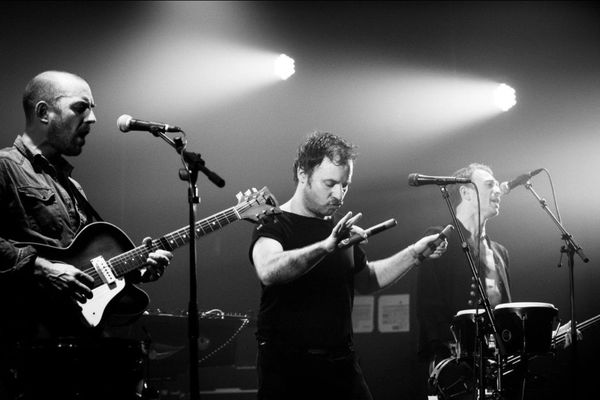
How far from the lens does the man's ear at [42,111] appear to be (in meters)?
3.37

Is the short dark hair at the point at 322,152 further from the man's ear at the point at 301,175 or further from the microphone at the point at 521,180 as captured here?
the microphone at the point at 521,180

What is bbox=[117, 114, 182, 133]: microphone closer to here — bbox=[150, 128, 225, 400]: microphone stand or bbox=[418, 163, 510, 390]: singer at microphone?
bbox=[150, 128, 225, 400]: microphone stand

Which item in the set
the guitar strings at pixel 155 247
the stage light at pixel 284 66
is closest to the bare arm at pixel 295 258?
the guitar strings at pixel 155 247

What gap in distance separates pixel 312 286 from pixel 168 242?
2.79ft

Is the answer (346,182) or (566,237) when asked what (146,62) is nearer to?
(346,182)

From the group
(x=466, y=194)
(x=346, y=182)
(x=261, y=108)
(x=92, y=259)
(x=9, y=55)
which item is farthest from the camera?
(x=261, y=108)

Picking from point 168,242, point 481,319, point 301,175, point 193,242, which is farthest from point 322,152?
point 481,319

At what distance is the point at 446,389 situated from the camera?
442 cm

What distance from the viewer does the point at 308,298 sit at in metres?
3.26

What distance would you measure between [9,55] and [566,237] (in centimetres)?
503

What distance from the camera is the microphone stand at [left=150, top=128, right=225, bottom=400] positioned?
99.7 inches

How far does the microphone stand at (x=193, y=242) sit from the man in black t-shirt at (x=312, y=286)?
542mm

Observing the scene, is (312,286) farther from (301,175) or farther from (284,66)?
(284,66)

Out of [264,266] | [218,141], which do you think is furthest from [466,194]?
[218,141]
